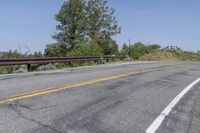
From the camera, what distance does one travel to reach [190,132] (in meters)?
6.51

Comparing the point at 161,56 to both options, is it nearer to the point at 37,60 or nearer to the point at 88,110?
the point at 37,60

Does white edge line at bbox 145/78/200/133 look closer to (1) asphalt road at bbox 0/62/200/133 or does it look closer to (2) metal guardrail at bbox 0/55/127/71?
(1) asphalt road at bbox 0/62/200/133

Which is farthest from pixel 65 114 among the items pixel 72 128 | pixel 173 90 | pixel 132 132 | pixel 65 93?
pixel 173 90

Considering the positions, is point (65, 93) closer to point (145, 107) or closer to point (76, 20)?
point (145, 107)

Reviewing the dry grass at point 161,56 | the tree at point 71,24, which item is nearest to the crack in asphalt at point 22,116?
the dry grass at point 161,56

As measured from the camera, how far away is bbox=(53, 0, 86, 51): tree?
184ft

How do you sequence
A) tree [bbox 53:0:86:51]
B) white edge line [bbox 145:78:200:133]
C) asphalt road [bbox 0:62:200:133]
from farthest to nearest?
tree [bbox 53:0:86:51]
white edge line [bbox 145:78:200:133]
asphalt road [bbox 0:62:200:133]

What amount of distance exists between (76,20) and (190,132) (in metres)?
51.8

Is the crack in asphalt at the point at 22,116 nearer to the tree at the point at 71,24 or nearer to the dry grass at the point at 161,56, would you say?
the dry grass at the point at 161,56

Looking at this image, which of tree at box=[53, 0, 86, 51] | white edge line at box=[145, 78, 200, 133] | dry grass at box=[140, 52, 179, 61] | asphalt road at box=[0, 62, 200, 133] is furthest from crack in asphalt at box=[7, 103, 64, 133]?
tree at box=[53, 0, 86, 51]

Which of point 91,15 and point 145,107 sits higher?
point 91,15

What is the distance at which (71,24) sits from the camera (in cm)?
5678

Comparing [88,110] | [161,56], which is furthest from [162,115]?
[161,56]

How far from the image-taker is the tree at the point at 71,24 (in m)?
56.2
